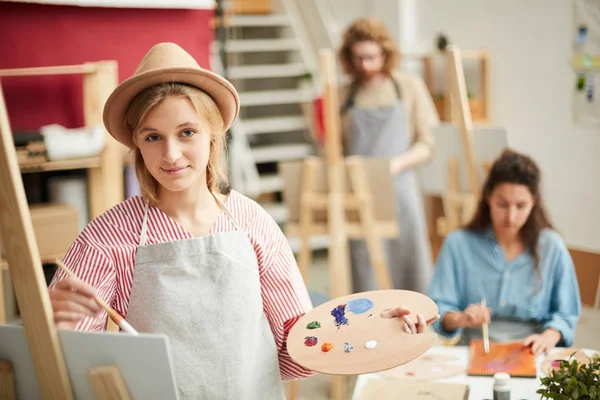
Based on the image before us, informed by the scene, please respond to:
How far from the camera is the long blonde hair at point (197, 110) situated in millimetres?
1438

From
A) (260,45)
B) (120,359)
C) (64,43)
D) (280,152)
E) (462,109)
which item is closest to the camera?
(120,359)

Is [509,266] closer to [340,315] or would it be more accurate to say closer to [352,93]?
[340,315]

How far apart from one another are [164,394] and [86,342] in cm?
14

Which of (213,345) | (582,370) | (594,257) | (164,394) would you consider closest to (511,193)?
(594,257)

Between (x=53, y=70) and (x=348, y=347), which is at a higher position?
(x=53, y=70)

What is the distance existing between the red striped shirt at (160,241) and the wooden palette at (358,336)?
82 millimetres

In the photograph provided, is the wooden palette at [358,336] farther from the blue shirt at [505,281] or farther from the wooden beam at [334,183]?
the wooden beam at [334,183]

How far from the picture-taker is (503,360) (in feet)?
6.75

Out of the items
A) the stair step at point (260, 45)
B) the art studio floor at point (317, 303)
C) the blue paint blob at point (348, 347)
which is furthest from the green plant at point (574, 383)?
the stair step at point (260, 45)

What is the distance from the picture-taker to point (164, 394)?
114cm

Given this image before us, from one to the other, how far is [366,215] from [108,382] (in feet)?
8.11

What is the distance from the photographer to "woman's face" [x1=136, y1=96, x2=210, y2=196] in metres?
1.42

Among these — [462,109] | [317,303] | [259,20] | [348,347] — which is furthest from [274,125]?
[348,347]

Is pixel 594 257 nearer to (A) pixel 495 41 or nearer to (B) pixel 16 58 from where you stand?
(B) pixel 16 58
